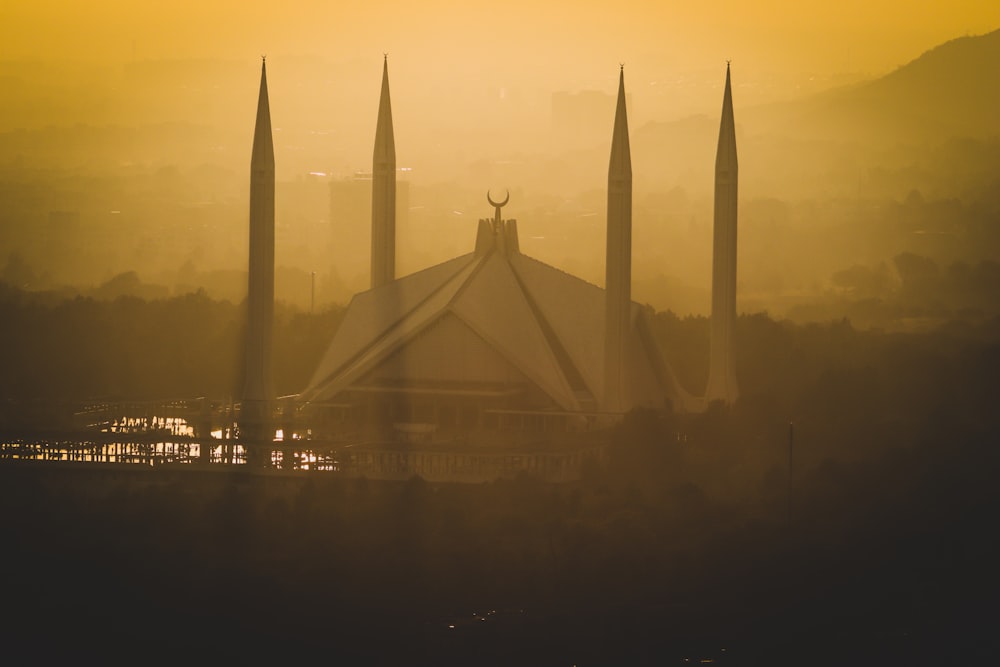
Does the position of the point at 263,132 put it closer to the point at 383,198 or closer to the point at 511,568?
the point at 383,198

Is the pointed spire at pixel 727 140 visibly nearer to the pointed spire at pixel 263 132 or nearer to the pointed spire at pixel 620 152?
the pointed spire at pixel 620 152

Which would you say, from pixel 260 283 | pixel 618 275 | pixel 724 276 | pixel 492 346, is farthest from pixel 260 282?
pixel 724 276

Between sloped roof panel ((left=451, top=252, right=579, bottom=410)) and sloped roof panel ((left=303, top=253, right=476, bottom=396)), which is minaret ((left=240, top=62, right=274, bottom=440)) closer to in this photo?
sloped roof panel ((left=303, top=253, right=476, bottom=396))

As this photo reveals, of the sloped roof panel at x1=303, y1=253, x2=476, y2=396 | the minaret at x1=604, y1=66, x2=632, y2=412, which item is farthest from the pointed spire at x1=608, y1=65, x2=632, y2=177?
the sloped roof panel at x1=303, y1=253, x2=476, y2=396

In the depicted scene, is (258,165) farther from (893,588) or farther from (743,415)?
(893,588)

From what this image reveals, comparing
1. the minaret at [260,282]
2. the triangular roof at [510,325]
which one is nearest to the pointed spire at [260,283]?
the minaret at [260,282]

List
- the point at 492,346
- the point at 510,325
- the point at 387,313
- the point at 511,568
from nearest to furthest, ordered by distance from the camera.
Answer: the point at 511,568 → the point at 492,346 → the point at 510,325 → the point at 387,313
